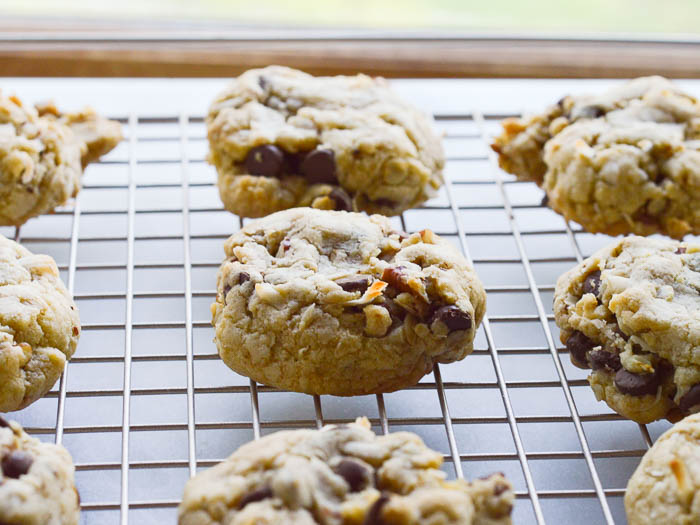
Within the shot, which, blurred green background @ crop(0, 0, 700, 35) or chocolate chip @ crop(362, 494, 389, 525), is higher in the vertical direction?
chocolate chip @ crop(362, 494, 389, 525)

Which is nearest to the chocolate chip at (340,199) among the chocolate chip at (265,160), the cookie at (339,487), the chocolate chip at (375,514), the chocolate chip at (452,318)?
the chocolate chip at (265,160)

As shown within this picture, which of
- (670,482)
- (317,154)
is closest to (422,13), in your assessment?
(317,154)

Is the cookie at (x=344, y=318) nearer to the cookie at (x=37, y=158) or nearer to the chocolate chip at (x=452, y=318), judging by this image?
the chocolate chip at (x=452, y=318)

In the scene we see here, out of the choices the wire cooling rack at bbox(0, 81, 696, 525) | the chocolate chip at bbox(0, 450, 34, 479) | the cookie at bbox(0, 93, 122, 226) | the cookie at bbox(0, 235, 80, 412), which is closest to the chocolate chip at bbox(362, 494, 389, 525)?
the wire cooling rack at bbox(0, 81, 696, 525)

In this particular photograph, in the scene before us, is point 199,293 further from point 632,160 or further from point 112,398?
point 632,160

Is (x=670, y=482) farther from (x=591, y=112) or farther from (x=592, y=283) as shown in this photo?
(x=591, y=112)

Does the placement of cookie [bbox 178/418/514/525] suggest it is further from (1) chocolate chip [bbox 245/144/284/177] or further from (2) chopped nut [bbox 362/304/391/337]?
(1) chocolate chip [bbox 245/144/284/177]

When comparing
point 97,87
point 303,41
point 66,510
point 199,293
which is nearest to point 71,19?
point 97,87

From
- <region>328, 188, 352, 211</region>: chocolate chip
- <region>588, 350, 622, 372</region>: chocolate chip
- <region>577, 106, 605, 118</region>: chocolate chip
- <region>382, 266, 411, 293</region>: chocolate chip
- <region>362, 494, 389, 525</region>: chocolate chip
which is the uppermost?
<region>577, 106, 605, 118</region>: chocolate chip
